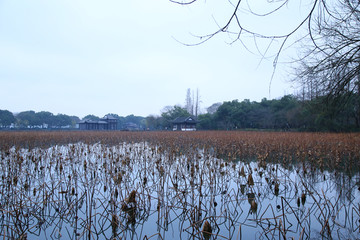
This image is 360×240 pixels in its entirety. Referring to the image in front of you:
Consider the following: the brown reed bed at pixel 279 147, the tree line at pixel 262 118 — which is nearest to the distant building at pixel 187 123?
the tree line at pixel 262 118

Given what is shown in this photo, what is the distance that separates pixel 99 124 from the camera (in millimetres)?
47906

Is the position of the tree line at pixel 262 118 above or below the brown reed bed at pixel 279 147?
above

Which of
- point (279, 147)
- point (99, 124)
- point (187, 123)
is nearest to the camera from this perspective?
point (279, 147)

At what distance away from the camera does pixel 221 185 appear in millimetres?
4727

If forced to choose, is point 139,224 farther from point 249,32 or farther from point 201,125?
point 201,125

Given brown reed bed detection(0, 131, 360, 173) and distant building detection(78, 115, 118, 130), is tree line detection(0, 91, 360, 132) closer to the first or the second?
brown reed bed detection(0, 131, 360, 173)

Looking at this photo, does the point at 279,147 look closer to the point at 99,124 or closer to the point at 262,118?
the point at 262,118

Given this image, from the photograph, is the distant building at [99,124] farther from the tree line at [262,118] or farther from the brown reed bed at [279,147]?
the brown reed bed at [279,147]

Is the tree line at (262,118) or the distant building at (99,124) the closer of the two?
the tree line at (262,118)

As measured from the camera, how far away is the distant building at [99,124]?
46.2 m

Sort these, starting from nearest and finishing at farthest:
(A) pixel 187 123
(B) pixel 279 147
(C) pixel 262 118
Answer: (B) pixel 279 147 < (C) pixel 262 118 < (A) pixel 187 123

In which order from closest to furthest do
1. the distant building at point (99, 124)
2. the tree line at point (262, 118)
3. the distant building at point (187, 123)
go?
the tree line at point (262, 118) < the distant building at point (187, 123) < the distant building at point (99, 124)

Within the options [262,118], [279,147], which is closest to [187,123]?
[262,118]

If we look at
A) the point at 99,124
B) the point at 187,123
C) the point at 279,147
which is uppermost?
the point at 187,123
